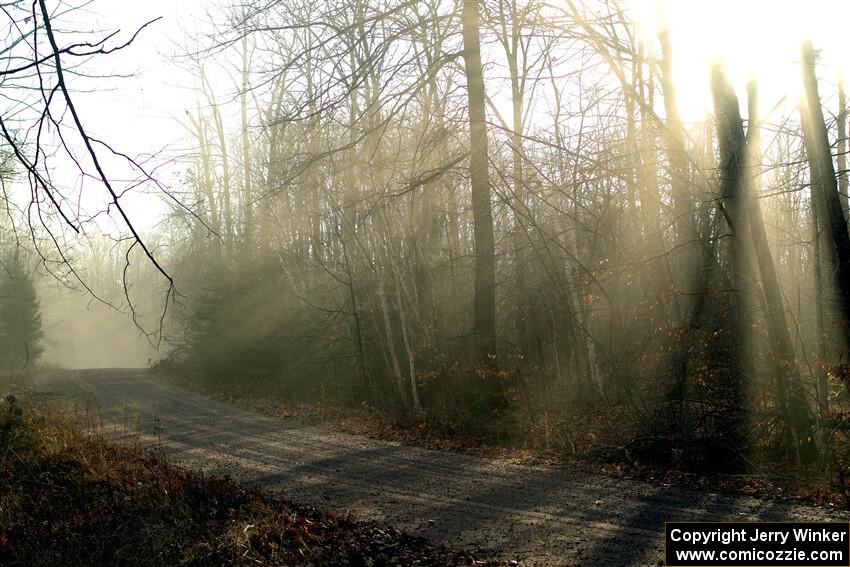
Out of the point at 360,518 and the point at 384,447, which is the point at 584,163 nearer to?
the point at 384,447

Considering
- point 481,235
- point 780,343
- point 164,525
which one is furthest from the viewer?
point 481,235

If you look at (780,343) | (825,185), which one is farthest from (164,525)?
(825,185)

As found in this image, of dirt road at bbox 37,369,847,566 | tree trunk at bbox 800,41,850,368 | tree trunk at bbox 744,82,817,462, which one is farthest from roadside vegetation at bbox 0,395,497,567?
tree trunk at bbox 800,41,850,368

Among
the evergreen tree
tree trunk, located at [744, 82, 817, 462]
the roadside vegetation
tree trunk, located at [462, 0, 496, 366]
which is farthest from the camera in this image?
the evergreen tree

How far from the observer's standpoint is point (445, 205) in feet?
62.4

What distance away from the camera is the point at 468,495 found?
26.4 feet

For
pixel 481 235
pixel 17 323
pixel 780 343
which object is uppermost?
pixel 17 323

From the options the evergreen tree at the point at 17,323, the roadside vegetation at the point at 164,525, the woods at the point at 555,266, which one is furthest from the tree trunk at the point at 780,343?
the evergreen tree at the point at 17,323

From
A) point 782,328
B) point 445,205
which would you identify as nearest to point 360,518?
point 782,328

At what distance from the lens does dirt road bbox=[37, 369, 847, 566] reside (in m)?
6.23

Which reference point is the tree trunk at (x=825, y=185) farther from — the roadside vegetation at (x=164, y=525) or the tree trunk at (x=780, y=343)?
the roadside vegetation at (x=164, y=525)

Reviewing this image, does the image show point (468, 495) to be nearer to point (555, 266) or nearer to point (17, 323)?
point (555, 266)

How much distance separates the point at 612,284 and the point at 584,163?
2.33 meters

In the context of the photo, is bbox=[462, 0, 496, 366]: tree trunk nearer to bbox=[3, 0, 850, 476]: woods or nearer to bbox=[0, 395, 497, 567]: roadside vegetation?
bbox=[3, 0, 850, 476]: woods
